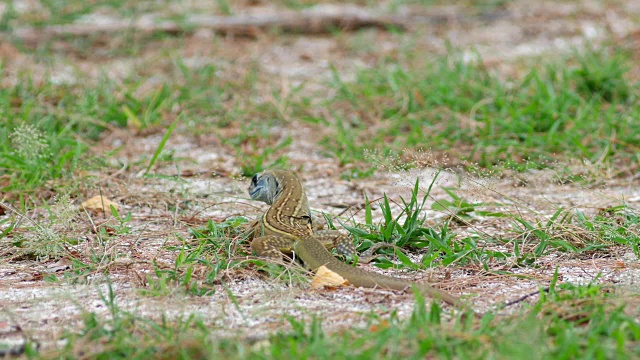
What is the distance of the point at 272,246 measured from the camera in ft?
14.9

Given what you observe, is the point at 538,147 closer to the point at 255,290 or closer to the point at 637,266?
the point at 637,266

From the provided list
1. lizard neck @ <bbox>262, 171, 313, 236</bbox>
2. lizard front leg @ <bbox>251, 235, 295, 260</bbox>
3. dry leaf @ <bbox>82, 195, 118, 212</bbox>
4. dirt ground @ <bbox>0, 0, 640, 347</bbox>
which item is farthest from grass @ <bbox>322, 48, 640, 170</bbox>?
lizard front leg @ <bbox>251, 235, 295, 260</bbox>

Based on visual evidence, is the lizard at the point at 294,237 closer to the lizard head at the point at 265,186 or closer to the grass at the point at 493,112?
the lizard head at the point at 265,186

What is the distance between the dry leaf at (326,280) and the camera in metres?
4.17

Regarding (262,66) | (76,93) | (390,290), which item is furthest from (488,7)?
(390,290)

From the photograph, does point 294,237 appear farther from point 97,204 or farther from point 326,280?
point 97,204

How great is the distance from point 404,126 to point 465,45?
8.91 feet

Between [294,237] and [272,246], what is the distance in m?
0.19

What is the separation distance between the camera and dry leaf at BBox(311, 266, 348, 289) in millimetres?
4172

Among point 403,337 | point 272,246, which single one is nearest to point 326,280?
point 272,246

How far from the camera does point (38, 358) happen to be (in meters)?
3.32

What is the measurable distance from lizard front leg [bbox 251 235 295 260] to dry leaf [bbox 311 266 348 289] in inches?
11.7

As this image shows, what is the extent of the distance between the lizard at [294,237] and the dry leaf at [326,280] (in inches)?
1.2

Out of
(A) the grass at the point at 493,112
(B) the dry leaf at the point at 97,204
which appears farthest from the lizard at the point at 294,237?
(A) the grass at the point at 493,112
